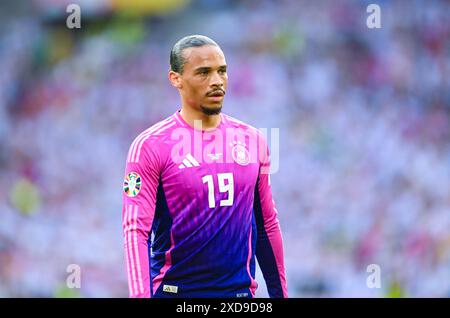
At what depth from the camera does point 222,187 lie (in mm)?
5281

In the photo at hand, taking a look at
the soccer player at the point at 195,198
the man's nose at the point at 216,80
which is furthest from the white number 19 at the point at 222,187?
the man's nose at the point at 216,80

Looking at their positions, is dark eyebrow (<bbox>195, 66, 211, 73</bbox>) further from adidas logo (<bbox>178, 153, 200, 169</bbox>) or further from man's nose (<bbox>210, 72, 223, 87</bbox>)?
adidas logo (<bbox>178, 153, 200, 169</bbox>)

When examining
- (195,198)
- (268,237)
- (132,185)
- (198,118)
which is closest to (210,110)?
(198,118)

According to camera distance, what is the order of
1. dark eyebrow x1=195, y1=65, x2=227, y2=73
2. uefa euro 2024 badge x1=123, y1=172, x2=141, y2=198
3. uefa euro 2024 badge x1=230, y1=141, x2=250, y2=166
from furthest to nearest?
1. uefa euro 2024 badge x1=230, y1=141, x2=250, y2=166
2. dark eyebrow x1=195, y1=65, x2=227, y2=73
3. uefa euro 2024 badge x1=123, y1=172, x2=141, y2=198

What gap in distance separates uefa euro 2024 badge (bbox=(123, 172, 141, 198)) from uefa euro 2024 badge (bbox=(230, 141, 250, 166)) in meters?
0.63

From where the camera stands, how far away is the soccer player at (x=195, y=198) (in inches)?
206

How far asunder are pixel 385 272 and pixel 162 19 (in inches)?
150

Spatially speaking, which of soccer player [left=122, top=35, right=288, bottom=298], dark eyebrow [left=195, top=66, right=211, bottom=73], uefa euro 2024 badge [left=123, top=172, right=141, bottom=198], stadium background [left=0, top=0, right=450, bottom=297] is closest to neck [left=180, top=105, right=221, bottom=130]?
soccer player [left=122, top=35, right=288, bottom=298]

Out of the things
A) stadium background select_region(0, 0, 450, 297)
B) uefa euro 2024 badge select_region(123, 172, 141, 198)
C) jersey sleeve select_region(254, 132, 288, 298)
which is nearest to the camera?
uefa euro 2024 badge select_region(123, 172, 141, 198)

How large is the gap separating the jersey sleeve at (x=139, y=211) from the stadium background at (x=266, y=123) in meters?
5.01

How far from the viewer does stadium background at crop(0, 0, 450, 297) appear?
10.2 metres
